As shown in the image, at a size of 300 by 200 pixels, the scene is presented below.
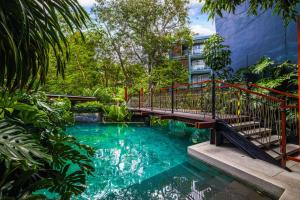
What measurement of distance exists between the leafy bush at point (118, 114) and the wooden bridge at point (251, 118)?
173 inches

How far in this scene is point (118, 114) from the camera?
10.1 meters

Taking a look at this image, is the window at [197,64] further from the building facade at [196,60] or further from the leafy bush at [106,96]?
the leafy bush at [106,96]

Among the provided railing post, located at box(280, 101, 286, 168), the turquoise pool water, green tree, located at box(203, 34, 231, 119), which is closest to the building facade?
green tree, located at box(203, 34, 231, 119)

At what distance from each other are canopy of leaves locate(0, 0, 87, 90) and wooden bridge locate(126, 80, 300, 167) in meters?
3.20

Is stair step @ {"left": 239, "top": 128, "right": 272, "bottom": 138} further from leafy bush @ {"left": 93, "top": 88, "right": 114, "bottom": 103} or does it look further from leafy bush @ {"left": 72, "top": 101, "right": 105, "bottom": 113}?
leafy bush @ {"left": 93, "top": 88, "right": 114, "bottom": 103}

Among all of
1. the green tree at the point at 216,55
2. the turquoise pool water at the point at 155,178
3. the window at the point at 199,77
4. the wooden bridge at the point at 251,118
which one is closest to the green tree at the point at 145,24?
the green tree at the point at 216,55

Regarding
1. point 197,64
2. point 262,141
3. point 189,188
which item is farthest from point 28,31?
point 197,64

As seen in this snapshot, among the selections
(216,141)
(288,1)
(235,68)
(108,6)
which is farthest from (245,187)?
(108,6)

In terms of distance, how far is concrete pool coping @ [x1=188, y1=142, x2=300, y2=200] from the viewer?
2.51m

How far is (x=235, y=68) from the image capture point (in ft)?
24.2

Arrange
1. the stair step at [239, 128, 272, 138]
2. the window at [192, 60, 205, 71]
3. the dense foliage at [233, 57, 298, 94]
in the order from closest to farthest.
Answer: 1. the stair step at [239, 128, 272, 138]
2. the dense foliage at [233, 57, 298, 94]
3. the window at [192, 60, 205, 71]

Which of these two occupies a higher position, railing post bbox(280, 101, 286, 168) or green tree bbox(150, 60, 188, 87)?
green tree bbox(150, 60, 188, 87)

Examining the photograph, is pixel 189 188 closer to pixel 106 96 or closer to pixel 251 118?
pixel 251 118

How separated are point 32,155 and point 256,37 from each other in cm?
730
